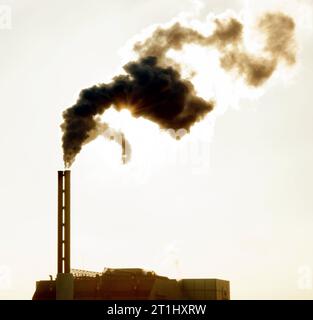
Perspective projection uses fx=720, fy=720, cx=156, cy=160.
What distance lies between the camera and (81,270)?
3024 inches

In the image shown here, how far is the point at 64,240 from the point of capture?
7075cm

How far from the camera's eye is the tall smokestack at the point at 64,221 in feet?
231

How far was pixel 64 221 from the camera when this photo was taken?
71.2m

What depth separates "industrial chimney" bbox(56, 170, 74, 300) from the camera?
6956 centimetres

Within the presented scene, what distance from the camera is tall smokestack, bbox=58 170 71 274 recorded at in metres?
70.4

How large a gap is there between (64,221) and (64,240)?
74.1 inches
